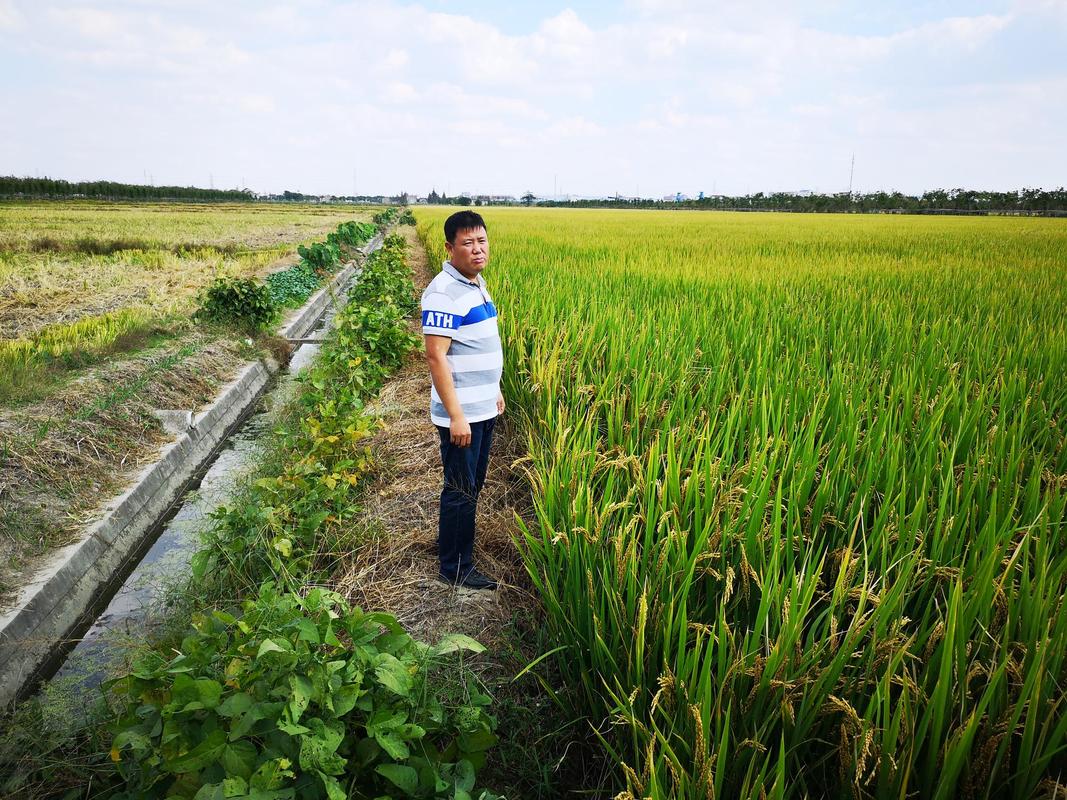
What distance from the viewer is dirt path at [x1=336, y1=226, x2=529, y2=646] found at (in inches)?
90.9

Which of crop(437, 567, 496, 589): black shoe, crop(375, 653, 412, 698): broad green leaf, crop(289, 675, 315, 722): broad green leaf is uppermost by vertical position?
crop(289, 675, 315, 722): broad green leaf

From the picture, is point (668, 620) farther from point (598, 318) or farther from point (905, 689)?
point (598, 318)

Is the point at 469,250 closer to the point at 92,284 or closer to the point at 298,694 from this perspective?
the point at 298,694

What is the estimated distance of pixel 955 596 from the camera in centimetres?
110

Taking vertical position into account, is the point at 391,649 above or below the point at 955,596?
below

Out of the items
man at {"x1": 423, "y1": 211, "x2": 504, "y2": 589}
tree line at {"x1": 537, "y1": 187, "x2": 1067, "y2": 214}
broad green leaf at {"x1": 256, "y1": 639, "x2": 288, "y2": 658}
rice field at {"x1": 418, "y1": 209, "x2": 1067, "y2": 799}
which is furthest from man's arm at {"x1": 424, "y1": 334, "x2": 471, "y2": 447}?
tree line at {"x1": 537, "y1": 187, "x2": 1067, "y2": 214}

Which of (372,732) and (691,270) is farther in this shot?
(691,270)

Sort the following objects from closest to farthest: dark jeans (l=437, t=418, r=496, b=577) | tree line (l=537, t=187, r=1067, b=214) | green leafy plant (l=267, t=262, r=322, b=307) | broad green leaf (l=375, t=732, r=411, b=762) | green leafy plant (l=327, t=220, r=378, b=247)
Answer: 1. broad green leaf (l=375, t=732, r=411, b=762)
2. dark jeans (l=437, t=418, r=496, b=577)
3. green leafy plant (l=267, t=262, r=322, b=307)
4. green leafy plant (l=327, t=220, r=378, b=247)
5. tree line (l=537, t=187, r=1067, b=214)

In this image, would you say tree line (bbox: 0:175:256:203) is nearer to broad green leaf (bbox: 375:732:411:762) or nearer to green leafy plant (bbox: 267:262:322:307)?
green leafy plant (bbox: 267:262:322:307)

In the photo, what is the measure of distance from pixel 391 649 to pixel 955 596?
1212 millimetres

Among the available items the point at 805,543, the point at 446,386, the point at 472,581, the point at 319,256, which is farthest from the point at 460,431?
the point at 319,256

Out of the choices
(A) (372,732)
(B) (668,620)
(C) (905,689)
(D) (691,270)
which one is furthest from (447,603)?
(D) (691,270)

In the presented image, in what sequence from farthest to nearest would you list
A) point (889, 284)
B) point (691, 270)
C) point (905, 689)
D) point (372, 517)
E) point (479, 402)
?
1. point (691, 270)
2. point (889, 284)
3. point (372, 517)
4. point (479, 402)
5. point (905, 689)

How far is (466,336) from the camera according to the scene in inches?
84.5
